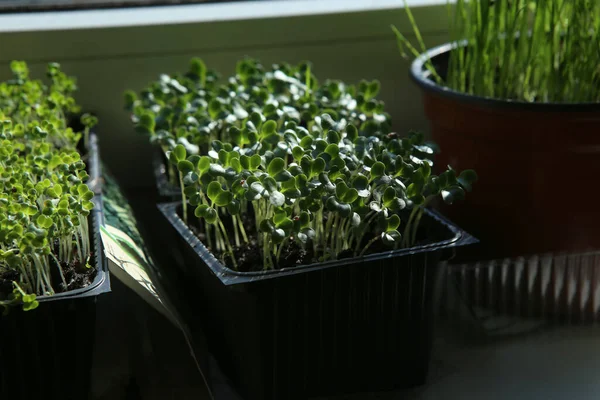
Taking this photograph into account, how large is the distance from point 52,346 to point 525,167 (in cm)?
79

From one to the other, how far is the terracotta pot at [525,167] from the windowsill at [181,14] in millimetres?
387

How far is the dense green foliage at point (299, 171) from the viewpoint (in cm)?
95

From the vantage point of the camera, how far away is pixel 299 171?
38.0 inches

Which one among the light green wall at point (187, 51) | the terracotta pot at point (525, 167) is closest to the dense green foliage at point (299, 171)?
the terracotta pot at point (525, 167)

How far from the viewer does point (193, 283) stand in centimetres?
121

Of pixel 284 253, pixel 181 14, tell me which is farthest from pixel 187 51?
pixel 284 253

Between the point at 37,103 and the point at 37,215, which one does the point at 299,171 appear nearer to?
the point at 37,215

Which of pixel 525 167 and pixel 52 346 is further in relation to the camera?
pixel 525 167

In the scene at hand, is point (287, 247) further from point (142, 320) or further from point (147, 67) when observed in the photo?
point (147, 67)

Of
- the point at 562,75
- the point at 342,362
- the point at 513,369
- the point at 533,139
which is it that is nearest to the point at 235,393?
the point at 342,362

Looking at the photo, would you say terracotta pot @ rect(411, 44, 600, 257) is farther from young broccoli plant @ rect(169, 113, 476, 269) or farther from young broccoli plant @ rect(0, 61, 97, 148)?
young broccoli plant @ rect(0, 61, 97, 148)

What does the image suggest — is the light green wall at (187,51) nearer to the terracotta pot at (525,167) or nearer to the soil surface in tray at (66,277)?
the terracotta pot at (525,167)

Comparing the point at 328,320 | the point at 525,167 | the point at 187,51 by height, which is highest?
the point at 187,51

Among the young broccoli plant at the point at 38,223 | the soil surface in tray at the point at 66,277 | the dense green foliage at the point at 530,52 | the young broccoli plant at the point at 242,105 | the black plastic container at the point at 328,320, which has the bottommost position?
the black plastic container at the point at 328,320
